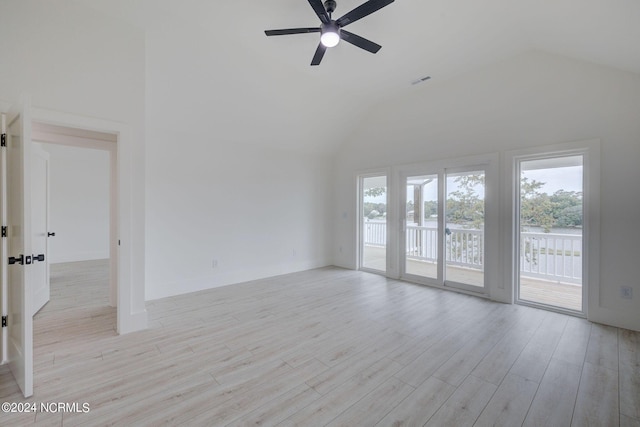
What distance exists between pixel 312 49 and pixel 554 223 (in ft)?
13.2

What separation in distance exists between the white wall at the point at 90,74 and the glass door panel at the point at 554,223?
4.96 meters

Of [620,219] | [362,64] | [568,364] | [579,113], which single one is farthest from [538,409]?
[362,64]

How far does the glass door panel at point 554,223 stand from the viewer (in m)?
3.60

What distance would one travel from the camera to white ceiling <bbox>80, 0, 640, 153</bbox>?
267 cm

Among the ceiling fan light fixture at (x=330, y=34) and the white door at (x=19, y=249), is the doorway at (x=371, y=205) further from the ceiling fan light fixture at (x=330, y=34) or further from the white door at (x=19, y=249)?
the white door at (x=19, y=249)

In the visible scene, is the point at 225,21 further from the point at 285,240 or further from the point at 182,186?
the point at 285,240

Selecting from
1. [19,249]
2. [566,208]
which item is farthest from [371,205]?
[19,249]

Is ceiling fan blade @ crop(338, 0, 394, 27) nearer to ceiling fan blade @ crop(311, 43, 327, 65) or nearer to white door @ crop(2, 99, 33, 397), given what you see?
ceiling fan blade @ crop(311, 43, 327, 65)

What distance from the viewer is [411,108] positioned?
4.86 metres

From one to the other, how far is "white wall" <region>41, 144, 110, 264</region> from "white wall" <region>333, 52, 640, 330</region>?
7628mm

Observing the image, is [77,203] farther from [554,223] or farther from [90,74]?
[554,223]

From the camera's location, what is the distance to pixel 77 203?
23.3 ft

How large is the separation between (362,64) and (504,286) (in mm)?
3750

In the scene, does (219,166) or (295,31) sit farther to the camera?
(219,166)
